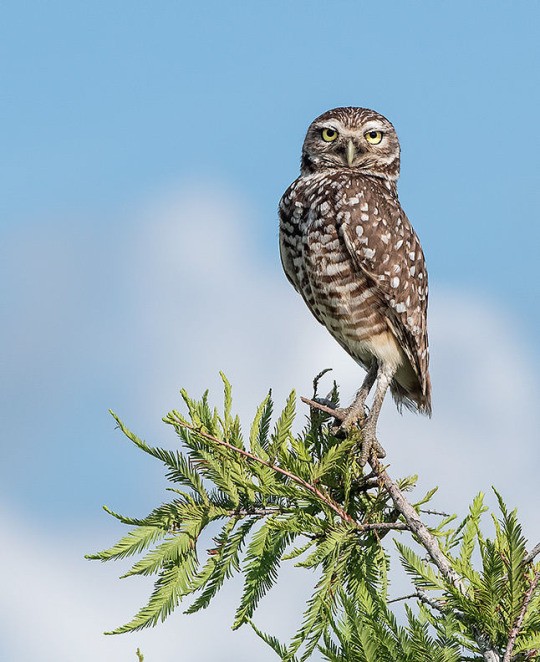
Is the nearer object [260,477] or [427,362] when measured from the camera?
[260,477]

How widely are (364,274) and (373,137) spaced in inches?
59.6

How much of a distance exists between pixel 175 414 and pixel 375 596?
1154mm

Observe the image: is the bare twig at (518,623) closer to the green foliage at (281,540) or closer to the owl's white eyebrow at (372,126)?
the green foliage at (281,540)

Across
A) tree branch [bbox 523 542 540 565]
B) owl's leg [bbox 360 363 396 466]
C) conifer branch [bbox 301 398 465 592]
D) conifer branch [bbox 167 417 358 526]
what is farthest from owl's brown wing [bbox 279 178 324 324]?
tree branch [bbox 523 542 540 565]

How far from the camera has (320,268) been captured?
6.66 meters

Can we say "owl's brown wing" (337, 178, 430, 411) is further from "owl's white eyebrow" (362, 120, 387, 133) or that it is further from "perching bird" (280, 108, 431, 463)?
"owl's white eyebrow" (362, 120, 387, 133)

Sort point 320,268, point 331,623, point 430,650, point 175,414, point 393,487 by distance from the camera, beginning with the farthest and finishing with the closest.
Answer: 1. point 320,268
2. point 393,487
3. point 175,414
4. point 331,623
5. point 430,650

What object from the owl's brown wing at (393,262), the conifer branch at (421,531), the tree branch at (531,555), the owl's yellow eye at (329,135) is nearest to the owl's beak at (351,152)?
the owl's yellow eye at (329,135)

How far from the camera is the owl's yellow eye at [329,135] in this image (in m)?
7.55

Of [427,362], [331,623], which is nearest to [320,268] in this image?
[427,362]

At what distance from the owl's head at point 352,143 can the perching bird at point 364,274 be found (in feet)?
0.96

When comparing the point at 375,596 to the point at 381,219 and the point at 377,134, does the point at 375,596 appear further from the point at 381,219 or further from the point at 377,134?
the point at 377,134

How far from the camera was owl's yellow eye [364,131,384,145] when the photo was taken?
7578 mm

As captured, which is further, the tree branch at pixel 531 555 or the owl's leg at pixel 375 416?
the owl's leg at pixel 375 416
